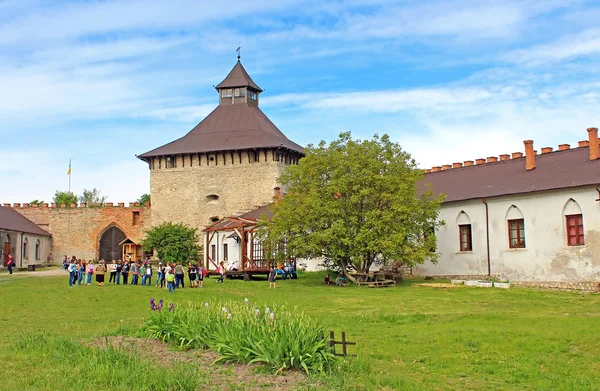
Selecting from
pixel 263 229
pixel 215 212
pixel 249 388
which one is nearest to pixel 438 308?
pixel 249 388

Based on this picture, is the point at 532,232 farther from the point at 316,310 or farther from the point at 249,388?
the point at 249,388

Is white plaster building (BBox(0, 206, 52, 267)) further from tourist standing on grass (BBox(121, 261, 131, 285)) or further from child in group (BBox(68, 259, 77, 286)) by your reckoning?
child in group (BBox(68, 259, 77, 286))

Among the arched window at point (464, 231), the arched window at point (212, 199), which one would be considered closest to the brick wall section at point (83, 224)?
the arched window at point (212, 199)

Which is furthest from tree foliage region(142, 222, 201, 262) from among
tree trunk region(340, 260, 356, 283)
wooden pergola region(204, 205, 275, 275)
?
tree trunk region(340, 260, 356, 283)

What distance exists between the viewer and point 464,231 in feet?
107

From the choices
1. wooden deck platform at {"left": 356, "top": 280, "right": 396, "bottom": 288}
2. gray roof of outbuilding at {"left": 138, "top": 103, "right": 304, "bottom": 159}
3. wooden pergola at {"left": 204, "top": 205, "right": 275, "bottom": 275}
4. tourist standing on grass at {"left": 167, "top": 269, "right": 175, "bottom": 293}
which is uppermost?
gray roof of outbuilding at {"left": 138, "top": 103, "right": 304, "bottom": 159}

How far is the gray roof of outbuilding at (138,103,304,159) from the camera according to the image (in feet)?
163

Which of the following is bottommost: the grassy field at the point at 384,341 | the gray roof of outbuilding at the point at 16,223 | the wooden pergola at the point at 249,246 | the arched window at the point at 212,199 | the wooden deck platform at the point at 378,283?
the grassy field at the point at 384,341

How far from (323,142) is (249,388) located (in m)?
22.1

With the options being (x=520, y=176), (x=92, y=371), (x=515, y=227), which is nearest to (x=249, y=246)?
(x=515, y=227)

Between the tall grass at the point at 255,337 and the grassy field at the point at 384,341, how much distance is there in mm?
339

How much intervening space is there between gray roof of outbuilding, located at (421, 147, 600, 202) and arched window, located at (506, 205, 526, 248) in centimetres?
93

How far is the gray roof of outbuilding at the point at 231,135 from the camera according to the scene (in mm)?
49750

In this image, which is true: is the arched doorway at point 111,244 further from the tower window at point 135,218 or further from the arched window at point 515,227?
the arched window at point 515,227
